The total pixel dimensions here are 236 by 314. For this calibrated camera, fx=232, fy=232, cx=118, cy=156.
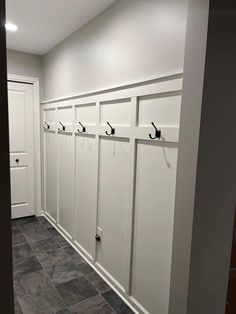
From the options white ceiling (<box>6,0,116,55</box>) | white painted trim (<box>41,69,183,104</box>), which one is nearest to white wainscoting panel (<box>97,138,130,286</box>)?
white painted trim (<box>41,69,183,104</box>)

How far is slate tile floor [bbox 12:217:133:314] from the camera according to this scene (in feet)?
6.08

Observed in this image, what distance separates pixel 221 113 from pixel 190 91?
0.20 metres

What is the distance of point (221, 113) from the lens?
3.87 ft

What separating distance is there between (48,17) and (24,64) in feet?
4.32

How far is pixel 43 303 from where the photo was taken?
74.4 inches

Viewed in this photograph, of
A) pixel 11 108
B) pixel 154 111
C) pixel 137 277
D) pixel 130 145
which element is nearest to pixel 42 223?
pixel 11 108

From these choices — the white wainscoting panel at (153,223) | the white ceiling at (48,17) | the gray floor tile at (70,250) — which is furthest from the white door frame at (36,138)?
the white wainscoting panel at (153,223)

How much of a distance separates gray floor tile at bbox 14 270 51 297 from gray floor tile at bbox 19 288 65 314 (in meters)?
0.06

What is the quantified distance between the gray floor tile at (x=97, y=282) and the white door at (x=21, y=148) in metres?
1.82

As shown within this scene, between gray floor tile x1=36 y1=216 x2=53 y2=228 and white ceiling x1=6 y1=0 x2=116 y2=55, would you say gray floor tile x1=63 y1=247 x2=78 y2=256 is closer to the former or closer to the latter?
gray floor tile x1=36 y1=216 x2=53 y2=228

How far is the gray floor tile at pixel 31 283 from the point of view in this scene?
6.66ft

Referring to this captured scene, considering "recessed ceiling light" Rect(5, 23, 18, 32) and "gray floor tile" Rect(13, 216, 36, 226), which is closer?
"recessed ceiling light" Rect(5, 23, 18, 32)

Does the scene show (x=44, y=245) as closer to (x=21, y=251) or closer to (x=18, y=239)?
(x=21, y=251)

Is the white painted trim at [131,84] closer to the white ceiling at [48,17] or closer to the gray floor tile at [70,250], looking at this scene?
the white ceiling at [48,17]
